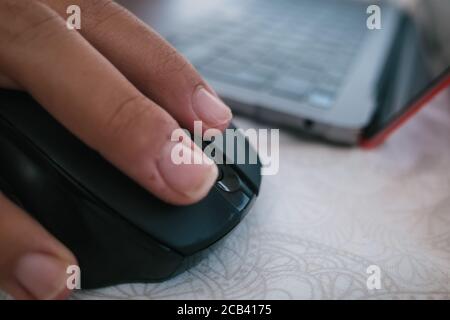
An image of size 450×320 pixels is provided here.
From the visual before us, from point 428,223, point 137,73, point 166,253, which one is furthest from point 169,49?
point 428,223

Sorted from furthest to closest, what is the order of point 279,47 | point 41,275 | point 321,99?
point 279,47 < point 321,99 < point 41,275

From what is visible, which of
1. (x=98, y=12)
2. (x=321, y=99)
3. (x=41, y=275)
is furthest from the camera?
(x=321, y=99)

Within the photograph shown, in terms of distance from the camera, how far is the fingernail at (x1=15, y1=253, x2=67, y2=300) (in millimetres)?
260

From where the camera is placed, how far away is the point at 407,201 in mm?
412

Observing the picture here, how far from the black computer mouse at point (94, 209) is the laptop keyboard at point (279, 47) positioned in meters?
0.27

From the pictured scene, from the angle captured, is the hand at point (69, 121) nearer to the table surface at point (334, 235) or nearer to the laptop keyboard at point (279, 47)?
the table surface at point (334, 235)

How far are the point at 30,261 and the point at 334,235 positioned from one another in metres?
0.23

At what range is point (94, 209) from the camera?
27 cm

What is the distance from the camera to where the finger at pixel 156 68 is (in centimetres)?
32

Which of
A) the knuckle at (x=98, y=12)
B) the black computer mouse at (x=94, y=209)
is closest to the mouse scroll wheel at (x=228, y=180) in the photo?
the black computer mouse at (x=94, y=209)

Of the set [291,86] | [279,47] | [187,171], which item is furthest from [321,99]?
[187,171]

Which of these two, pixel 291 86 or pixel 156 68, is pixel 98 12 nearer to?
pixel 156 68

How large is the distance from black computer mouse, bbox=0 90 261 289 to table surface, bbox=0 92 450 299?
0.08 ft

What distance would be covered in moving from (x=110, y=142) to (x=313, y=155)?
27 cm
